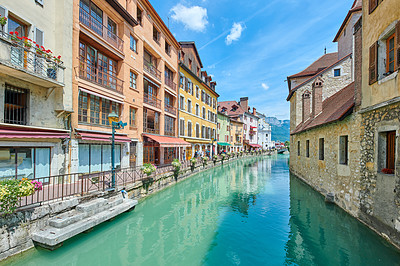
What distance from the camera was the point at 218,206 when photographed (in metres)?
10.6

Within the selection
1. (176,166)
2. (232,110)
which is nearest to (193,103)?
(176,166)

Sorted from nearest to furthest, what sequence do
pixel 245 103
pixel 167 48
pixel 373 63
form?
pixel 373 63
pixel 167 48
pixel 245 103

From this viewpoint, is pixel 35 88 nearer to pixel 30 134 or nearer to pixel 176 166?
pixel 30 134

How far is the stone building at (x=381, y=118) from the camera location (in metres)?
5.62

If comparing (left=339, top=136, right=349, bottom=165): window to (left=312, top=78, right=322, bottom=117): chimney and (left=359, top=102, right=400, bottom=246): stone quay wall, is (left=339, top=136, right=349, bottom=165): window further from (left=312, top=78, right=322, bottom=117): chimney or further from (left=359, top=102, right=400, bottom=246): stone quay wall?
(left=312, top=78, right=322, bottom=117): chimney

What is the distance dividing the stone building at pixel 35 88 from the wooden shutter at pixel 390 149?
13463 millimetres

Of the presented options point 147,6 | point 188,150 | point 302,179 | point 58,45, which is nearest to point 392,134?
point 302,179

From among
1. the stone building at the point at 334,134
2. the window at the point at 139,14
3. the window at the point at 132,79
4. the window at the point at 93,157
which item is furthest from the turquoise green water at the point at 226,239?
the window at the point at 139,14

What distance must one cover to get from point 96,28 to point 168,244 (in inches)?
514

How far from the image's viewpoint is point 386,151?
6320 millimetres

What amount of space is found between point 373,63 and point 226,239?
27.9ft

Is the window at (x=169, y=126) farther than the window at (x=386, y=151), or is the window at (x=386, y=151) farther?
the window at (x=169, y=126)

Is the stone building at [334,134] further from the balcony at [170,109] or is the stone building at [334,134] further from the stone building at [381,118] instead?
the balcony at [170,109]

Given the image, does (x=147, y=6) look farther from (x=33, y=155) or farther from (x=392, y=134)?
(x=392, y=134)
